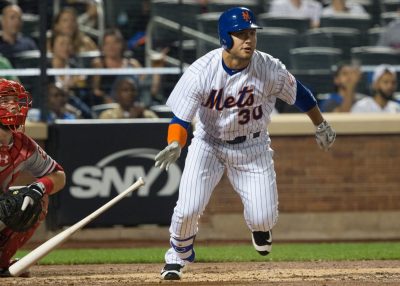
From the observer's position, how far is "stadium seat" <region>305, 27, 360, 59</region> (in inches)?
477

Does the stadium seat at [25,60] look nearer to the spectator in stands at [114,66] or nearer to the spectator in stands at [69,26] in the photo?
the spectator in stands at [69,26]

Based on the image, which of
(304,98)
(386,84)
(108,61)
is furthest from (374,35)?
(304,98)

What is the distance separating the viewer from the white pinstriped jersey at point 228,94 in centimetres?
670

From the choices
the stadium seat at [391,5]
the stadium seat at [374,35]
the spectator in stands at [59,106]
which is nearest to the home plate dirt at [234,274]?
the spectator in stands at [59,106]

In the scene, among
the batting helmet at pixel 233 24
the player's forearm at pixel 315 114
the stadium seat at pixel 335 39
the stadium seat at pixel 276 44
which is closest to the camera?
the batting helmet at pixel 233 24

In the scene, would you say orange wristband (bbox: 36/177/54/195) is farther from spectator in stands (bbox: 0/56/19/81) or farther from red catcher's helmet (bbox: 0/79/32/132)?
spectator in stands (bbox: 0/56/19/81)

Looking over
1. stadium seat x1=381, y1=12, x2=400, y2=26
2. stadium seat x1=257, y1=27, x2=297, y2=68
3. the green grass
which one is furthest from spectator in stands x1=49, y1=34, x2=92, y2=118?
stadium seat x1=381, y1=12, x2=400, y2=26

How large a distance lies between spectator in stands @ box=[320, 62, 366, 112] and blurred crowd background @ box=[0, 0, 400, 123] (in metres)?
0.01

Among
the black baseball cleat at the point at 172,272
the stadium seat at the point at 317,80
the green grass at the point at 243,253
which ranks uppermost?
the stadium seat at the point at 317,80

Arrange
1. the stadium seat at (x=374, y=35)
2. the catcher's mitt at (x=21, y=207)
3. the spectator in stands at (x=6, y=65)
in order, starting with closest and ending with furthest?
the catcher's mitt at (x=21, y=207) < the spectator in stands at (x=6, y=65) < the stadium seat at (x=374, y=35)

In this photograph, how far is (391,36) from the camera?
12.5 m

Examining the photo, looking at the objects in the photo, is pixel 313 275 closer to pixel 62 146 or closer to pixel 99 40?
pixel 62 146

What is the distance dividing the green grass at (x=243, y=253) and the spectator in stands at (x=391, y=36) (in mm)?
2710

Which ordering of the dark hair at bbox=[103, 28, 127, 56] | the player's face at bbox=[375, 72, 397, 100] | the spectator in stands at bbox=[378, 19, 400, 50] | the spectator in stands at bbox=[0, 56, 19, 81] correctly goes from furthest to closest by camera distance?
the spectator in stands at bbox=[378, 19, 400, 50] → the player's face at bbox=[375, 72, 397, 100] → the dark hair at bbox=[103, 28, 127, 56] → the spectator in stands at bbox=[0, 56, 19, 81]
